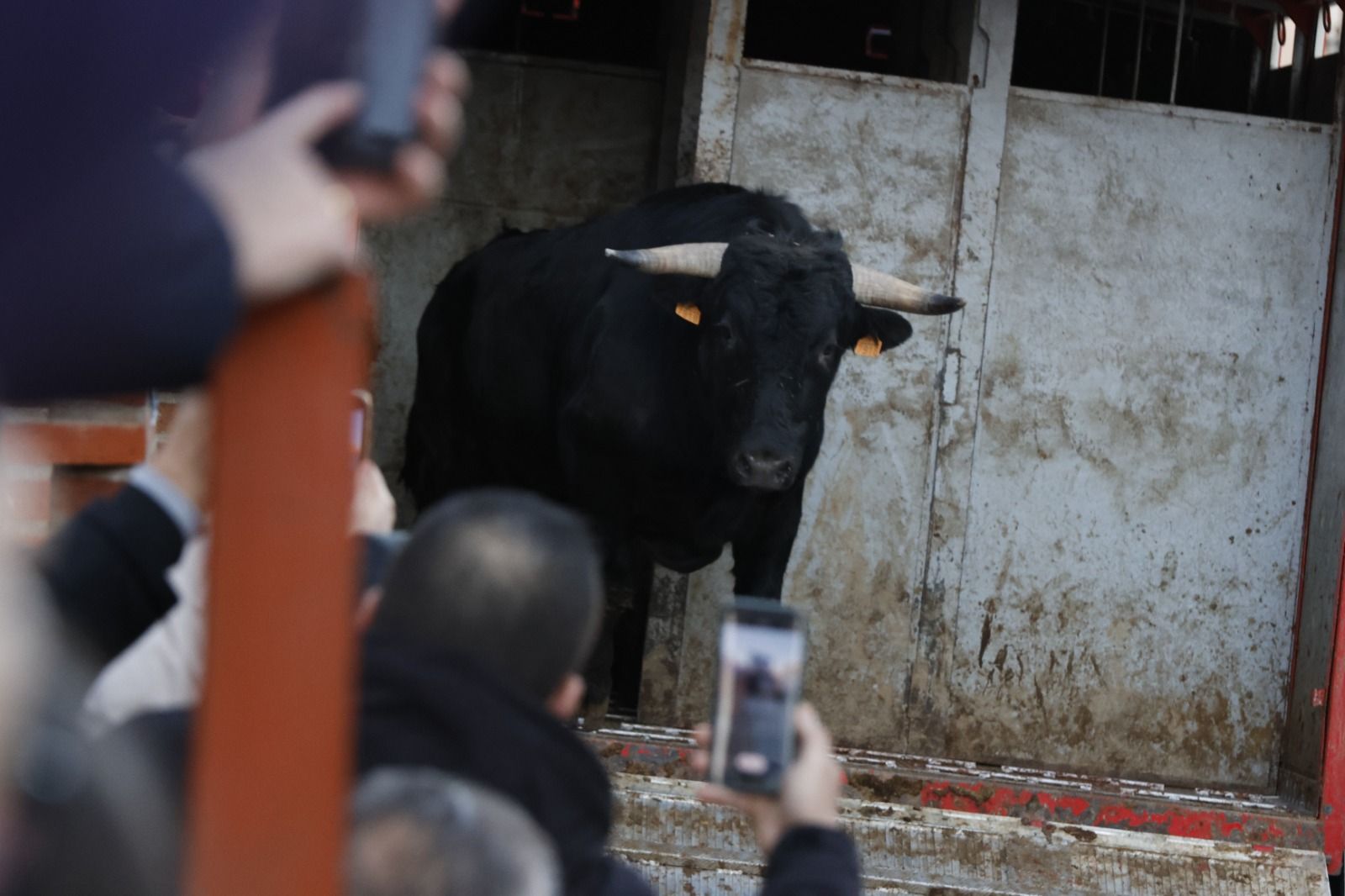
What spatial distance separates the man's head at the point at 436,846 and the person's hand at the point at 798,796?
0.43 m

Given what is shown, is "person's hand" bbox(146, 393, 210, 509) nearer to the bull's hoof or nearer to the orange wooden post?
the orange wooden post

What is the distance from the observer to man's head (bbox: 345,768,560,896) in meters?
1.22

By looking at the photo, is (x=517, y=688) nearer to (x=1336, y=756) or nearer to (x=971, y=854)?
(x=971, y=854)

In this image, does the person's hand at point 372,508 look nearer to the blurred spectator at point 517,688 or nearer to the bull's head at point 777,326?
the blurred spectator at point 517,688

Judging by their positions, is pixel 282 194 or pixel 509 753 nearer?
pixel 282 194

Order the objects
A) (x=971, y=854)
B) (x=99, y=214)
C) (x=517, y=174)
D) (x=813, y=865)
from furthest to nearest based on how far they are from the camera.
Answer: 1. (x=517, y=174)
2. (x=971, y=854)
3. (x=813, y=865)
4. (x=99, y=214)

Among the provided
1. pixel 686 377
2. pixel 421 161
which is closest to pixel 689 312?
pixel 686 377

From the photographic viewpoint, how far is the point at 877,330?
6.01 meters

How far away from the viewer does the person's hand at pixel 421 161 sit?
39.5 inches

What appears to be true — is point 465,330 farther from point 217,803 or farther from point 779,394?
point 217,803

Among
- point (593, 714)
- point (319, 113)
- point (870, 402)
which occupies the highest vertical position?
point (870, 402)

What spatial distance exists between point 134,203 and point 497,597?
0.84m

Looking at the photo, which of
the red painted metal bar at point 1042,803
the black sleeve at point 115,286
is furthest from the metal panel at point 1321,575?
the black sleeve at point 115,286

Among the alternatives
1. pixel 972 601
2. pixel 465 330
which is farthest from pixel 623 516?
pixel 465 330
